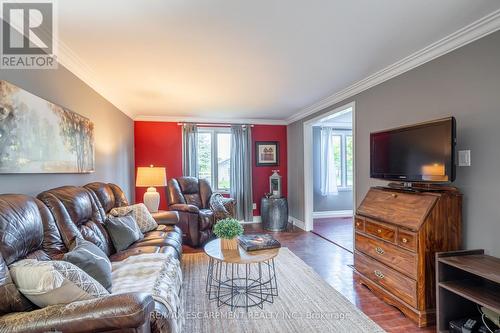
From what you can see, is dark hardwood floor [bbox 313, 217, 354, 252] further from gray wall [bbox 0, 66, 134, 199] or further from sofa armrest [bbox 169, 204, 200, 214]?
gray wall [bbox 0, 66, 134, 199]

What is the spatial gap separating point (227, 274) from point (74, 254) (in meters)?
1.78

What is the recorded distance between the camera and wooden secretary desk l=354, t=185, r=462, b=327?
6.56ft

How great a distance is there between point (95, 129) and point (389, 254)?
3.42 meters

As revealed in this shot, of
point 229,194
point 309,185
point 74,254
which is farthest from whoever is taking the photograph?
point 229,194

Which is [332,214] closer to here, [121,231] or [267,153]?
[267,153]

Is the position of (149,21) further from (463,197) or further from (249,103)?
(463,197)

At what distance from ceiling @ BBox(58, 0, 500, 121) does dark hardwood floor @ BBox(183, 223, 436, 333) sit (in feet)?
7.53

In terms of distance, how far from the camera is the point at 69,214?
6.61 ft

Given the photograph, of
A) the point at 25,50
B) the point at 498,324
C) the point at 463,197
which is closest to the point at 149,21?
the point at 25,50

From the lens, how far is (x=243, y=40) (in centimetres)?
215

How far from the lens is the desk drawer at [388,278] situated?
6.73 feet

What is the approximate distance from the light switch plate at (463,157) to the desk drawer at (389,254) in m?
0.85

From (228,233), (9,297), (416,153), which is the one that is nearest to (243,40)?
(228,233)

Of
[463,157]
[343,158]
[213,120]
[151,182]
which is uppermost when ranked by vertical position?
[213,120]
